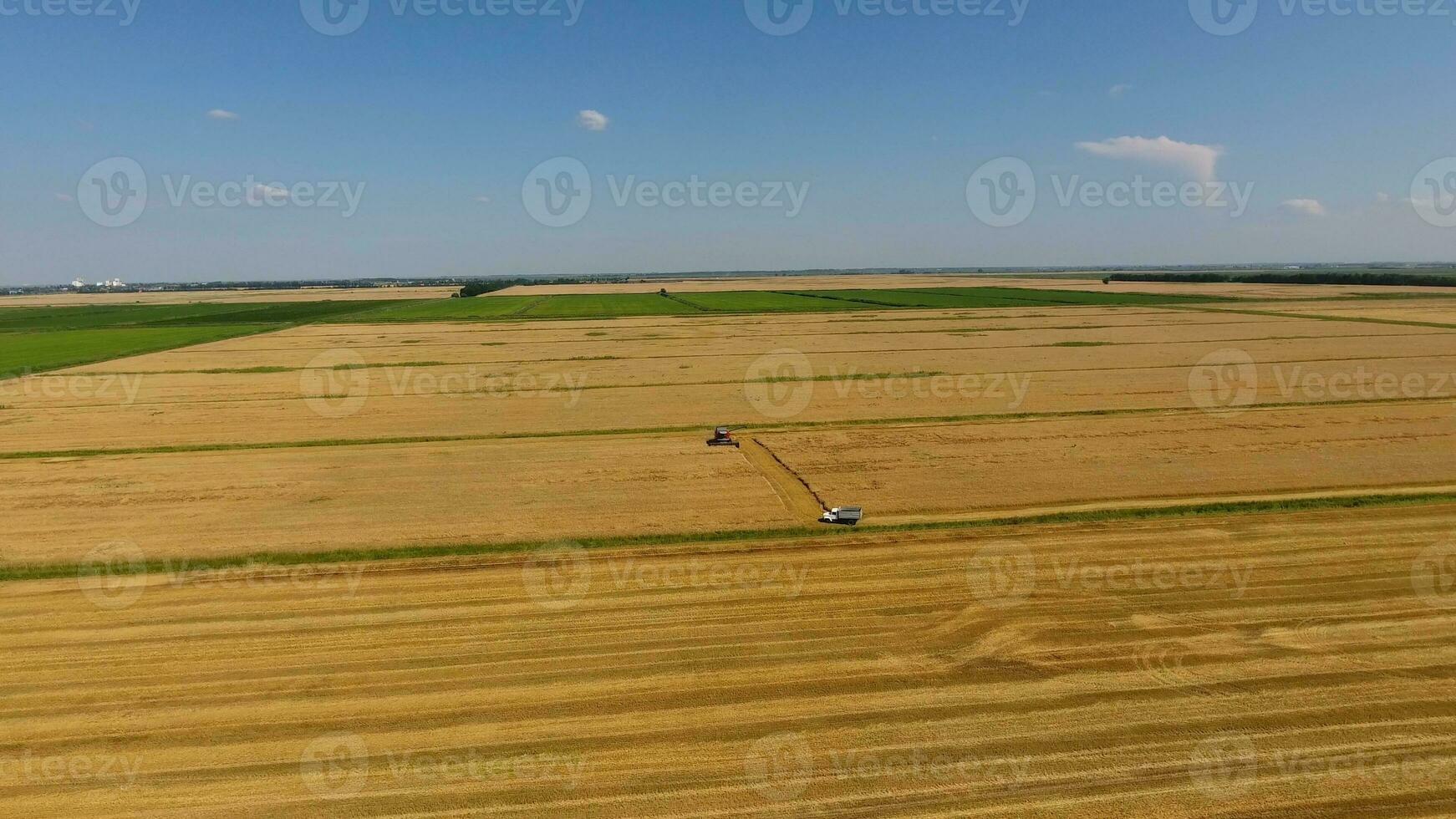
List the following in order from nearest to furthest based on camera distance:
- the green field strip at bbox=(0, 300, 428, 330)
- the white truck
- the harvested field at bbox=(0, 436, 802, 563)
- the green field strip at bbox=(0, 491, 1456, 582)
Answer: the green field strip at bbox=(0, 491, 1456, 582) < the harvested field at bbox=(0, 436, 802, 563) < the white truck < the green field strip at bbox=(0, 300, 428, 330)

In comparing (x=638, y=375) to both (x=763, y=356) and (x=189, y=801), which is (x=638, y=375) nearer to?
(x=763, y=356)

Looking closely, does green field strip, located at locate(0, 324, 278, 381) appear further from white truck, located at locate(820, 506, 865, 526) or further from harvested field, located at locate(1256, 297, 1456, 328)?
harvested field, located at locate(1256, 297, 1456, 328)

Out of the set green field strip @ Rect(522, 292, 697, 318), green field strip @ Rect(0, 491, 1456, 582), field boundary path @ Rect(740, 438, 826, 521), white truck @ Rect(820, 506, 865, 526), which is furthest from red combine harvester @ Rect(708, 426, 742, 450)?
green field strip @ Rect(522, 292, 697, 318)

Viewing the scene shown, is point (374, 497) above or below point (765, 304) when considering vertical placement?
below

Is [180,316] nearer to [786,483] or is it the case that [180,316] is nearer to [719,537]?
[786,483]

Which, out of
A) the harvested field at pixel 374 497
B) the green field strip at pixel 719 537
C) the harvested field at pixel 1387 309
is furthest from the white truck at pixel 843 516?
the harvested field at pixel 1387 309

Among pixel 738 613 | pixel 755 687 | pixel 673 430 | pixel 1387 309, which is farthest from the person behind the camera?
pixel 1387 309

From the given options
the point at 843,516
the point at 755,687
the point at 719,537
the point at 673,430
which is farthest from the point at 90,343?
the point at 755,687
